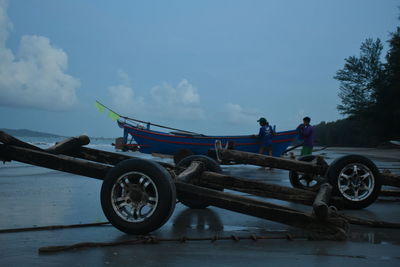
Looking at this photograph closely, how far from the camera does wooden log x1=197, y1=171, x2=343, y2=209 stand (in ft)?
16.6

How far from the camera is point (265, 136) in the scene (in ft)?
53.1

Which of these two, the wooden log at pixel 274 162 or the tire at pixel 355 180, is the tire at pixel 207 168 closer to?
the wooden log at pixel 274 162

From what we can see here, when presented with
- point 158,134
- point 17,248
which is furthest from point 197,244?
point 158,134

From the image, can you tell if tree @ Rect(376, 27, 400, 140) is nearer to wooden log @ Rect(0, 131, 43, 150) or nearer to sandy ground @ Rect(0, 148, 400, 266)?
sandy ground @ Rect(0, 148, 400, 266)

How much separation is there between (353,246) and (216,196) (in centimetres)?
131

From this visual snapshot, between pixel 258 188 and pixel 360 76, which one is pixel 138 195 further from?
pixel 360 76

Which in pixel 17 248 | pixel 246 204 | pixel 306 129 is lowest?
pixel 17 248

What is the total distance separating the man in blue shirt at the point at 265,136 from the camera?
1619 centimetres

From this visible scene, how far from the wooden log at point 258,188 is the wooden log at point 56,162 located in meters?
1.38

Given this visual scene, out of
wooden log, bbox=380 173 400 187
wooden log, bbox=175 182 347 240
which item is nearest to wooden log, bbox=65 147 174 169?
wooden log, bbox=175 182 347 240

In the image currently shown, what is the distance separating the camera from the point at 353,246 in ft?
12.4

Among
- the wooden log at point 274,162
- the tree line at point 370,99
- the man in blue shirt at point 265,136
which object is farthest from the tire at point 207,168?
the tree line at point 370,99

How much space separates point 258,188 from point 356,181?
155 centimetres

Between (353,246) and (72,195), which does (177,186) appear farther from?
(72,195)
